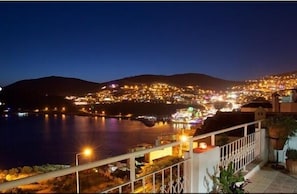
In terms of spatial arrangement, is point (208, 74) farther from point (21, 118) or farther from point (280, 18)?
point (21, 118)

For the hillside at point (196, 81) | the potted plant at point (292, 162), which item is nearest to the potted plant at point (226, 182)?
the potted plant at point (292, 162)

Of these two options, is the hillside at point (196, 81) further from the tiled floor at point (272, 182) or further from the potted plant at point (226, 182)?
the potted plant at point (226, 182)

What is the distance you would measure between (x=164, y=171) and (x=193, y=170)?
439mm

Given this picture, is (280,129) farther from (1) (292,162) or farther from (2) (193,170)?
(2) (193,170)

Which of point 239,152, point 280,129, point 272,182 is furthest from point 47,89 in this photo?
point 272,182

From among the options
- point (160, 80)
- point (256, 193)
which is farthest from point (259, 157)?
point (160, 80)

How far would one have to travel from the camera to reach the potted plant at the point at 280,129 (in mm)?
5105

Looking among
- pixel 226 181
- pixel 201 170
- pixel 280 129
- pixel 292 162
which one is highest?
pixel 280 129

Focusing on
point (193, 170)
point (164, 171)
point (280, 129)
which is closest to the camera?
point (164, 171)

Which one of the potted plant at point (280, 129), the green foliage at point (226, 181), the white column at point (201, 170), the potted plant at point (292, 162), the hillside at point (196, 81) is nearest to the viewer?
the white column at point (201, 170)

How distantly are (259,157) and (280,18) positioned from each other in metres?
7.48

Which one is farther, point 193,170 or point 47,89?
point 47,89

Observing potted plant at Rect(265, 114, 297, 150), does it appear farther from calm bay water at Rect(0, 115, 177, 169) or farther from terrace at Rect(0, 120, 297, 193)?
calm bay water at Rect(0, 115, 177, 169)

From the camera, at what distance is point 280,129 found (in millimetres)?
5156
